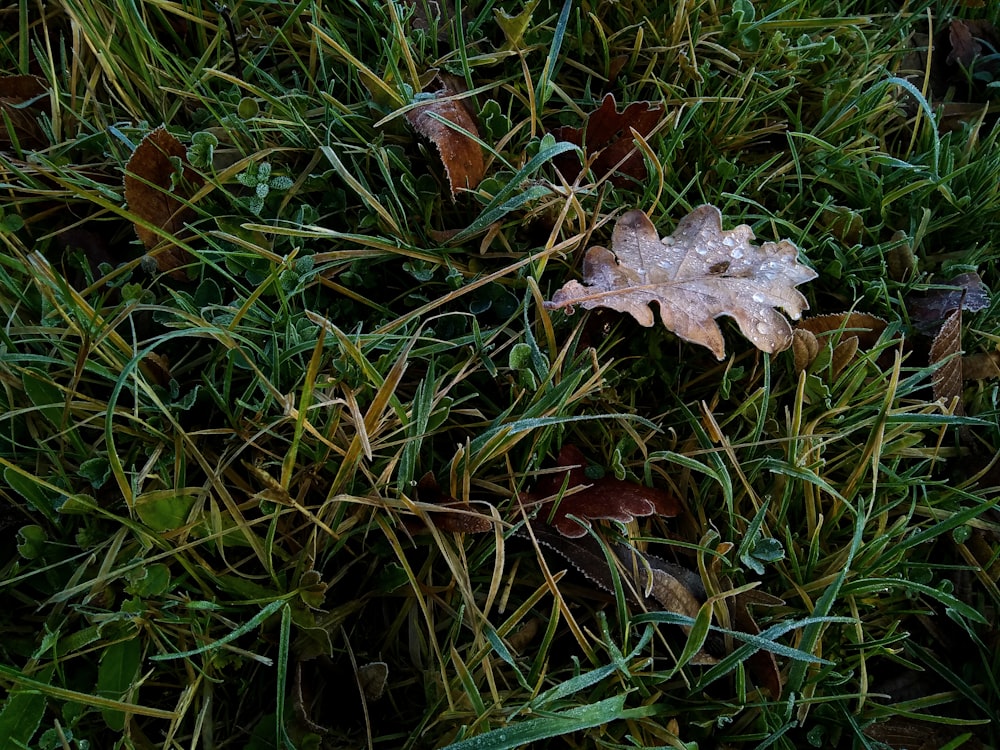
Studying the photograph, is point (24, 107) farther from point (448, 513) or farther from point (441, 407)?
point (448, 513)

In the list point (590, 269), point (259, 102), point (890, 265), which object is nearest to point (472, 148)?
point (590, 269)

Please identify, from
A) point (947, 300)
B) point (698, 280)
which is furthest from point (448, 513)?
point (947, 300)

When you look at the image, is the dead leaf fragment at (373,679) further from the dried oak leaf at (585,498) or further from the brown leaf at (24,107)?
the brown leaf at (24,107)

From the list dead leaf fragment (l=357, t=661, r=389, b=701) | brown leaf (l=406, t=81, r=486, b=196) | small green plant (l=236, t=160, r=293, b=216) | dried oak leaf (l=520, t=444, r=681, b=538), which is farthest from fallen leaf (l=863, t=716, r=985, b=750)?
small green plant (l=236, t=160, r=293, b=216)

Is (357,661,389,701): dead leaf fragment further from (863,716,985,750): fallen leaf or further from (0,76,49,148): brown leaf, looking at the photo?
(0,76,49,148): brown leaf

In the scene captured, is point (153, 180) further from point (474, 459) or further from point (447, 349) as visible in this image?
point (474, 459)

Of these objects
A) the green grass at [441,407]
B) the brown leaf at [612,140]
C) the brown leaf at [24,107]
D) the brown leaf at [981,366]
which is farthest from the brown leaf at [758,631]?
the brown leaf at [24,107]
